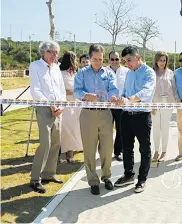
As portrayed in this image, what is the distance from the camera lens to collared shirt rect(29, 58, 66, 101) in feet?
14.0

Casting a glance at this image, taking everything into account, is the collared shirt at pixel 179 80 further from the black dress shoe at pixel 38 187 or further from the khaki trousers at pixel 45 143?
the black dress shoe at pixel 38 187

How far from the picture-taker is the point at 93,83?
14.1 feet

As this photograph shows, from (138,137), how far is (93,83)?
0.91 metres

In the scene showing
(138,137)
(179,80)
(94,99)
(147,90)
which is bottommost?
(138,137)

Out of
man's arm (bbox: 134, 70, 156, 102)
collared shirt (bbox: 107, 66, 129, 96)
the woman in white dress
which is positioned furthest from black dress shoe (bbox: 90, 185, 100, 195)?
collared shirt (bbox: 107, 66, 129, 96)

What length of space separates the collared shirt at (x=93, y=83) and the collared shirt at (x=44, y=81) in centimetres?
31

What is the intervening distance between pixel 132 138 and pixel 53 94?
1.20 m

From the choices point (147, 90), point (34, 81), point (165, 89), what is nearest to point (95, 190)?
→ point (147, 90)

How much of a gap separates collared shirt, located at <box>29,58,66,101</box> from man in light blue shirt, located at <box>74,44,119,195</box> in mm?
315

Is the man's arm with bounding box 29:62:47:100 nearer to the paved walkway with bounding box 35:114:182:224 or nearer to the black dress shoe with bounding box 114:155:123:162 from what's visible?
the paved walkway with bounding box 35:114:182:224

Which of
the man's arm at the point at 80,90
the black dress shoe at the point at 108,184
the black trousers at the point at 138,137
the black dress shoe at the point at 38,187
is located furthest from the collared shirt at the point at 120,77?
the black dress shoe at the point at 38,187

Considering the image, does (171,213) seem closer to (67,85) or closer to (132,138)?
(132,138)

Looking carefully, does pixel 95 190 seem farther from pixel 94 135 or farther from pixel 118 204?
pixel 94 135

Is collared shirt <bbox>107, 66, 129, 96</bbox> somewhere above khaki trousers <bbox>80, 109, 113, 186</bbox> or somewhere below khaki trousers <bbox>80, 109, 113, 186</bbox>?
above
